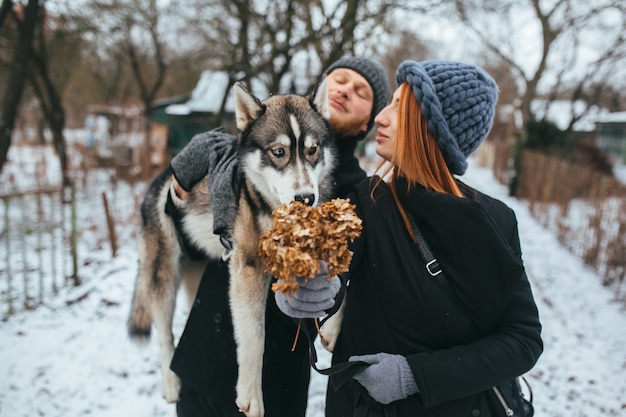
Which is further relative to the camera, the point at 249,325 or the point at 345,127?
the point at 345,127

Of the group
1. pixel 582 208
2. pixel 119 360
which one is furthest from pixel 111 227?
pixel 582 208

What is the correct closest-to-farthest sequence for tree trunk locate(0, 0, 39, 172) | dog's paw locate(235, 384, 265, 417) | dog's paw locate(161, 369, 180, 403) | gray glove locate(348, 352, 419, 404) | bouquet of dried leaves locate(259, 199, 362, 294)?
bouquet of dried leaves locate(259, 199, 362, 294) → gray glove locate(348, 352, 419, 404) → dog's paw locate(235, 384, 265, 417) → dog's paw locate(161, 369, 180, 403) → tree trunk locate(0, 0, 39, 172)

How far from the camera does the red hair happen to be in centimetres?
161

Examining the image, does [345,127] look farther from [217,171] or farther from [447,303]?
[447,303]

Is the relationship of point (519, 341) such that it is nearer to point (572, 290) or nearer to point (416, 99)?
point (416, 99)

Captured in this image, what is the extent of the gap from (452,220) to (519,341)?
49 centimetres

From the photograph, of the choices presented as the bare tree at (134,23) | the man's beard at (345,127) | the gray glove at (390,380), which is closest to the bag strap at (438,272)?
the gray glove at (390,380)

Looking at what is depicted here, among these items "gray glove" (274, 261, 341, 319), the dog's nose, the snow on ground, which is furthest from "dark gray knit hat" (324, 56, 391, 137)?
the snow on ground

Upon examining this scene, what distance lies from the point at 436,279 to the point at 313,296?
500 mm

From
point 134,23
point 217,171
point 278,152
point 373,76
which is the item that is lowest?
point 217,171

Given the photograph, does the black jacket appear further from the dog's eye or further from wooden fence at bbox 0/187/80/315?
wooden fence at bbox 0/187/80/315

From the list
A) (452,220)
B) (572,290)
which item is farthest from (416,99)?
(572,290)

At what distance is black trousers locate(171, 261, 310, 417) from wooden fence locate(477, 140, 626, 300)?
25.5 ft

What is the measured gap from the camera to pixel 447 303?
1.54 meters
